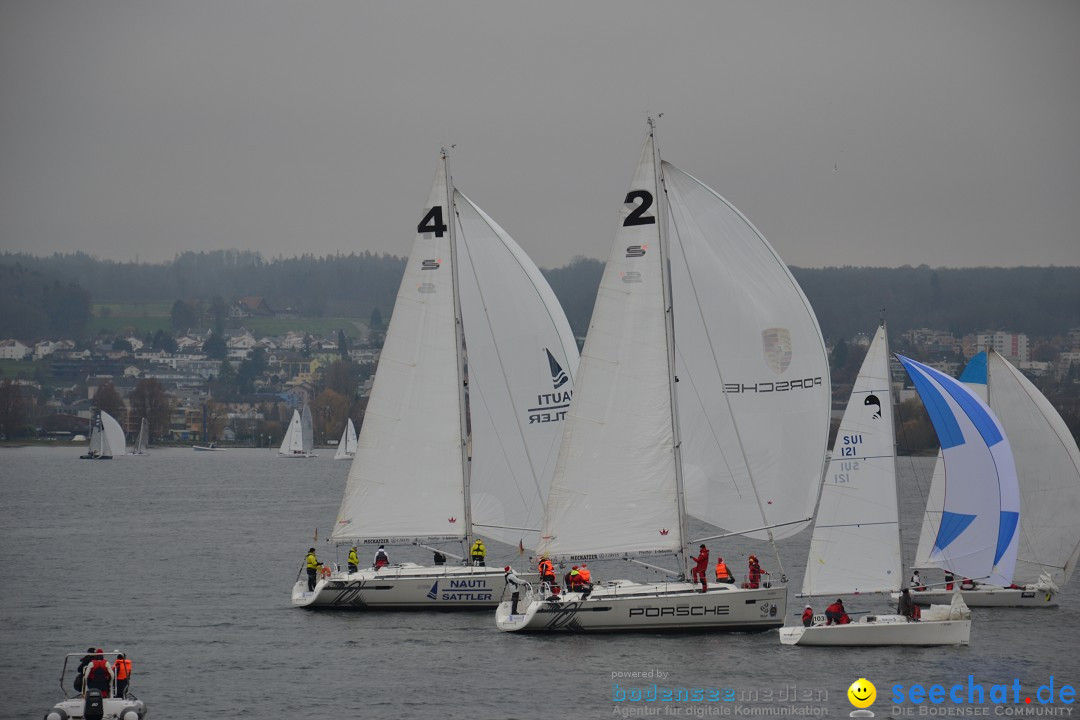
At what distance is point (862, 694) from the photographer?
2970 cm

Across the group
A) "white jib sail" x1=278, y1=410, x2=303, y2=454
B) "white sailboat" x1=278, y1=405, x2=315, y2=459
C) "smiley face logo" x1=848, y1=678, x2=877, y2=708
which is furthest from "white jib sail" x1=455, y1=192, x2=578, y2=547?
"white jib sail" x1=278, y1=410, x2=303, y2=454

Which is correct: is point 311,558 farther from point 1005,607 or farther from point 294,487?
point 294,487

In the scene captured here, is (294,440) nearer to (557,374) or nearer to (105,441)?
(105,441)

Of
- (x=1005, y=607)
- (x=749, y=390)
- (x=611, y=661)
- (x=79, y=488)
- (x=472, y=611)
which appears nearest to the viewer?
(x=611, y=661)

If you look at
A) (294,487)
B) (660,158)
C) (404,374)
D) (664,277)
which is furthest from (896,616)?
(294,487)

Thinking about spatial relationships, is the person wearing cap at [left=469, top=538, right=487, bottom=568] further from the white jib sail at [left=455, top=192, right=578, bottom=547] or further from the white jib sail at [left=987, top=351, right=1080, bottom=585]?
the white jib sail at [left=987, top=351, right=1080, bottom=585]

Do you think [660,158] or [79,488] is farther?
[79,488]

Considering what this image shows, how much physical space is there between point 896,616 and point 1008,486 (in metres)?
4.48

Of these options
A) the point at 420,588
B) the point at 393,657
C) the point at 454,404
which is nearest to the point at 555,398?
the point at 454,404

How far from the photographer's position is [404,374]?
4228cm

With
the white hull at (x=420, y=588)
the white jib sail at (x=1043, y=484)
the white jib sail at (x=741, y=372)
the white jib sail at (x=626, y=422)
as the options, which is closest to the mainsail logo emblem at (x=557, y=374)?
the white jib sail at (x=626, y=422)

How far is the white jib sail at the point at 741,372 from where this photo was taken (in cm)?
3547

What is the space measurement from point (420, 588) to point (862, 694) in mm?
14229

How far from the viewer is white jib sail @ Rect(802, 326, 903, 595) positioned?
116ft
